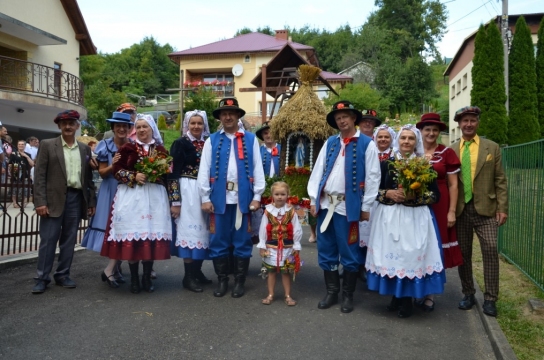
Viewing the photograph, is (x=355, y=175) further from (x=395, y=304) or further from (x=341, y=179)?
(x=395, y=304)

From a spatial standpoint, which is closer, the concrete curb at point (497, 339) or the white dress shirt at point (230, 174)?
the concrete curb at point (497, 339)

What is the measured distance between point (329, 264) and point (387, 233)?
78 centimetres

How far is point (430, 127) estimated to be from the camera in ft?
17.3

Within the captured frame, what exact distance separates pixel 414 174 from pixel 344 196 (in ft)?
2.70

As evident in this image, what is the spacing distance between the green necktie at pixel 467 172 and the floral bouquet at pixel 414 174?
624 mm

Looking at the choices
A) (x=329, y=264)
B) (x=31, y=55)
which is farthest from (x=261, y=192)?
(x=31, y=55)

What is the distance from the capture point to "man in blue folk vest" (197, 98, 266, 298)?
18.6 ft

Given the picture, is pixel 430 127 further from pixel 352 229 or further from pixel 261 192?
pixel 261 192

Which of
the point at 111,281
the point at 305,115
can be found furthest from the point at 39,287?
the point at 305,115

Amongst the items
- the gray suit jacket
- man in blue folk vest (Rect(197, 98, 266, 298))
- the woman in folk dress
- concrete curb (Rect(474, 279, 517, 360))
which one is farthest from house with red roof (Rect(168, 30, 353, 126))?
concrete curb (Rect(474, 279, 517, 360))

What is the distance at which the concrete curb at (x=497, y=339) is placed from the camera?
4133 millimetres

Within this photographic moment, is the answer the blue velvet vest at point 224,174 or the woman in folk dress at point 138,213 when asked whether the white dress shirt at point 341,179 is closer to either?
the blue velvet vest at point 224,174

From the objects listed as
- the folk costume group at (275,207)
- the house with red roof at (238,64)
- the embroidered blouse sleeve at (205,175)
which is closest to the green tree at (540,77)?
the house with red roof at (238,64)

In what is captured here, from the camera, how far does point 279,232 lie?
18.0ft
